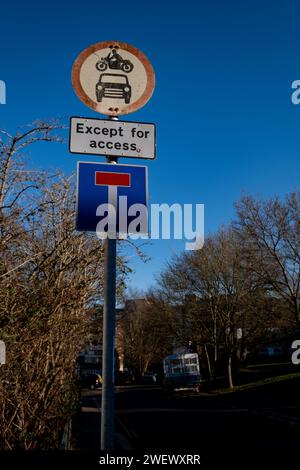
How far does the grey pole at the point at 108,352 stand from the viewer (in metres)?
3.23

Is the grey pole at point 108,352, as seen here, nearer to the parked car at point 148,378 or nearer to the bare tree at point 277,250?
the bare tree at point 277,250

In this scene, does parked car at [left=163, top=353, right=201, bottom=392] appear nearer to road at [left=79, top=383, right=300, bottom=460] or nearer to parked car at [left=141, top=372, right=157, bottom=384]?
road at [left=79, top=383, right=300, bottom=460]

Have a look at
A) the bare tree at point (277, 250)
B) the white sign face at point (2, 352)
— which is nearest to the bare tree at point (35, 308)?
the white sign face at point (2, 352)

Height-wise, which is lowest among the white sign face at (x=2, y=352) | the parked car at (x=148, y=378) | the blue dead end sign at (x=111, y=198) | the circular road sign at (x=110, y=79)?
the parked car at (x=148, y=378)

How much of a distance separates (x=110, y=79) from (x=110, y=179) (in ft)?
2.63

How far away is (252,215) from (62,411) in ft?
77.2

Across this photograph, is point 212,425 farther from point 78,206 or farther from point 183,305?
point 183,305

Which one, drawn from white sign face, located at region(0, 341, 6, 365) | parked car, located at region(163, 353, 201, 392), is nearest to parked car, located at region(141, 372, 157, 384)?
parked car, located at region(163, 353, 201, 392)

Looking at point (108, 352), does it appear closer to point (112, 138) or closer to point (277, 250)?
point (112, 138)

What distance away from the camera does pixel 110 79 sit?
384 cm

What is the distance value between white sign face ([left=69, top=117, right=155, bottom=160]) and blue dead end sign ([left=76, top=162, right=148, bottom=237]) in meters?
0.12

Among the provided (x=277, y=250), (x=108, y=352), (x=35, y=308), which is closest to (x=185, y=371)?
(x=277, y=250)

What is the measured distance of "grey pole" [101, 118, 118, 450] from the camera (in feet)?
10.6
